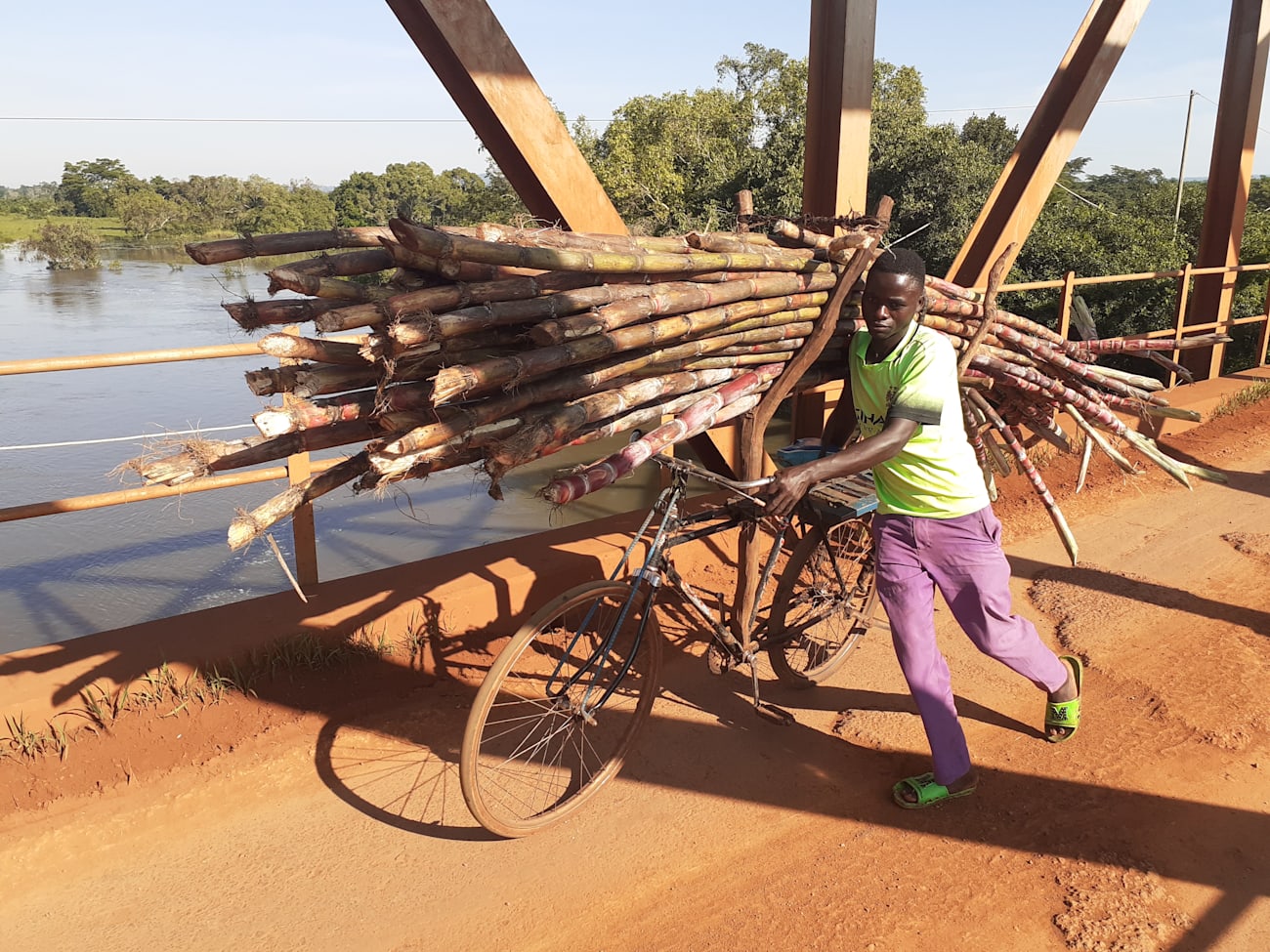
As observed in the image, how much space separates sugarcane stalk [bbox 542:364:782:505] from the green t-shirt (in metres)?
0.40

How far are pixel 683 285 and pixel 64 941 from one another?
2.61 meters

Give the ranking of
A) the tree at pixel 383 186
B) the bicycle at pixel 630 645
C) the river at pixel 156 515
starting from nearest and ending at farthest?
the bicycle at pixel 630 645 → the river at pixel 156 515 → the tree at pixel 383 186

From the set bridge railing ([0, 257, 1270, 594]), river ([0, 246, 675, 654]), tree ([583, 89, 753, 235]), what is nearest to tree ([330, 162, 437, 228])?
tree ([583, 89, 753, 235])

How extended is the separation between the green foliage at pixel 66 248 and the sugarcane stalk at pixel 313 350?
41.5m

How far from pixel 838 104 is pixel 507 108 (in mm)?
1886

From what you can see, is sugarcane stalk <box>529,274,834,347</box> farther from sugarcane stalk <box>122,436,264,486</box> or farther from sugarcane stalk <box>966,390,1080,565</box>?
sugarcane stalk <box>966,390,1080,565</box>

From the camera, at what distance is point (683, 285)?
9.00ft

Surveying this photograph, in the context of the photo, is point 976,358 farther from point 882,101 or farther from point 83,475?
point 882,101

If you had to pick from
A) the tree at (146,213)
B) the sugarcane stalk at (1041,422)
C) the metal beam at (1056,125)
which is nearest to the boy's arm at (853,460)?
the sugarcane stalk at (1041,422)

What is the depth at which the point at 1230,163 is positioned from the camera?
27.4 feet

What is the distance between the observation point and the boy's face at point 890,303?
2.64m

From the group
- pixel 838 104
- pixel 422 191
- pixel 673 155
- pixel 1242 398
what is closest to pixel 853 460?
pixel 838 104

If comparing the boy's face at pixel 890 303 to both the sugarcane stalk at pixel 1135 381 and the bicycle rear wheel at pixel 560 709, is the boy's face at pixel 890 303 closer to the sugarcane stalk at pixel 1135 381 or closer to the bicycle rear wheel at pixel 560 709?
the bicycle rear wheel at pixel 560 709

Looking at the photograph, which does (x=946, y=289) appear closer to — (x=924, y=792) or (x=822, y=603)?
(x=822, y=603)
